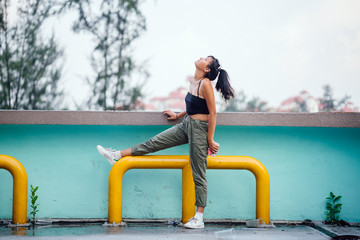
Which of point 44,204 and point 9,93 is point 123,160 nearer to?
point 44,204

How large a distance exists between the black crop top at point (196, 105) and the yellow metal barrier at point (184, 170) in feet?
1.57

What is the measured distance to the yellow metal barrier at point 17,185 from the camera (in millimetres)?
3434

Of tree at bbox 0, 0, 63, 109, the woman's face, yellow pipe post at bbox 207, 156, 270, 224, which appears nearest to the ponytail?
the woman's face

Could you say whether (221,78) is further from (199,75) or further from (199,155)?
(199,155)

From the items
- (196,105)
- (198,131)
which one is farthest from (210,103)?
(198,131)

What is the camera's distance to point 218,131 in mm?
3893

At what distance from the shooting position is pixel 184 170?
3514mm

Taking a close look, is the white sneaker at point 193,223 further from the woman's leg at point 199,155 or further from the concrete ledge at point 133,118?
the concrete ledge at point 133,118

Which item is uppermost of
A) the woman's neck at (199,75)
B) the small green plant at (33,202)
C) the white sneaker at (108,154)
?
the woman's neck at (199,75)

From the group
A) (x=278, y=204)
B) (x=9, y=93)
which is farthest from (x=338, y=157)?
(x=9, y=93)

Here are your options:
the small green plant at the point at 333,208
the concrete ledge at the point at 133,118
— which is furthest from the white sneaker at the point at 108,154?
the small green plant at the point at 333,208

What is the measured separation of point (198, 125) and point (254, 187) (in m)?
1.08

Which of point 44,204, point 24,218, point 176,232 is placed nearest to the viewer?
point 176,232

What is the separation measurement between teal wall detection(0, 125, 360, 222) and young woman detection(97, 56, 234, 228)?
371 millimetres
